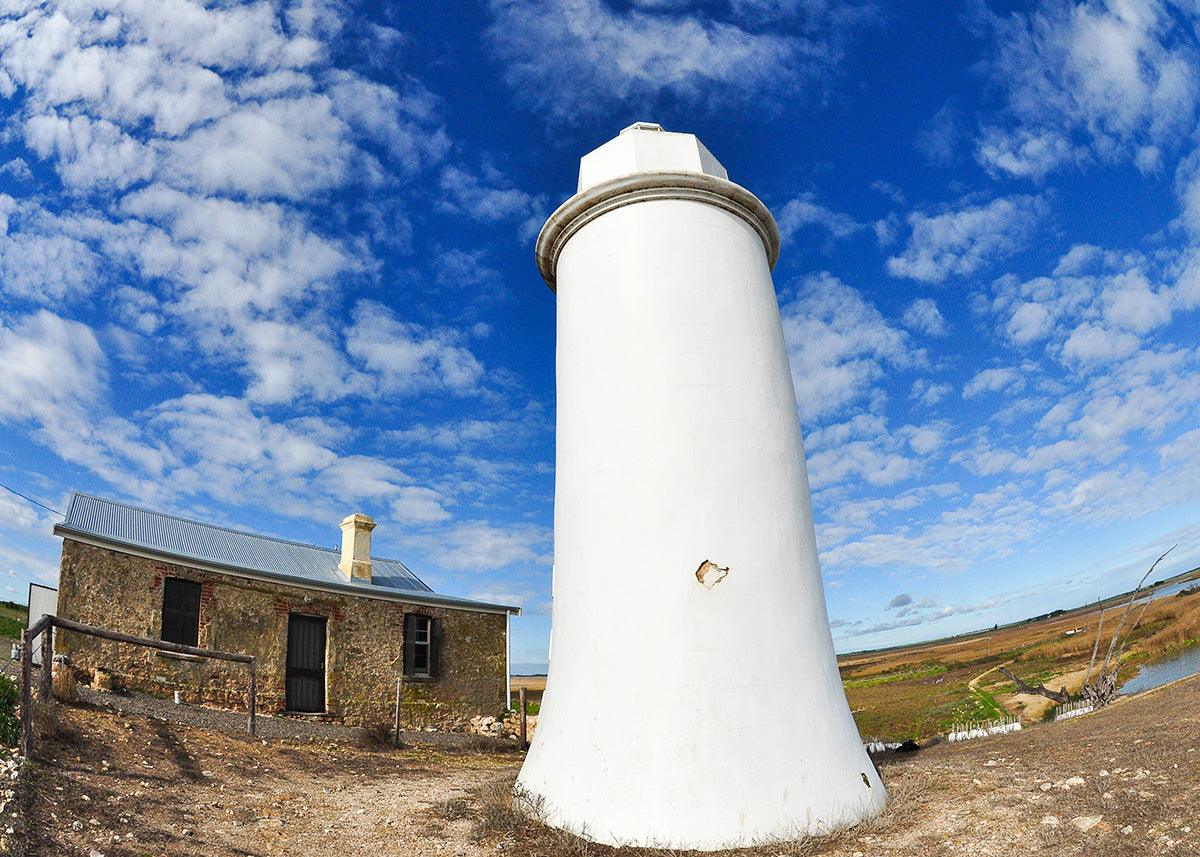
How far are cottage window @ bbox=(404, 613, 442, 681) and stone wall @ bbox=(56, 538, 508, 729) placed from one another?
145 mm

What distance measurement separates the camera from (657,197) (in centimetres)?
568

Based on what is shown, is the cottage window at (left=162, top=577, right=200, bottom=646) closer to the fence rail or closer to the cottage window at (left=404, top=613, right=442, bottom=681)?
the fence rail

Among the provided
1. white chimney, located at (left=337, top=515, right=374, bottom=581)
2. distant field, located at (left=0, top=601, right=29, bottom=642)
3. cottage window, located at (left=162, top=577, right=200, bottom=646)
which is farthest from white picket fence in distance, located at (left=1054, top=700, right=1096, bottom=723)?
distant field, located at (left=0, top=601, right=29, bottom=642)

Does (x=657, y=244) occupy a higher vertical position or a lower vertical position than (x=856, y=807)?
higher

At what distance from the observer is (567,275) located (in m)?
6.14

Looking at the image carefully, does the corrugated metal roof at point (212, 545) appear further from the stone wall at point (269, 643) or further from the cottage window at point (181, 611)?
the cottage window at point (181, 611)

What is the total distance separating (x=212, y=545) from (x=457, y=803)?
36.1ft

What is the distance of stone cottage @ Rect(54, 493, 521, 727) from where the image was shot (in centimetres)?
1118

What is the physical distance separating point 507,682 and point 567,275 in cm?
1223

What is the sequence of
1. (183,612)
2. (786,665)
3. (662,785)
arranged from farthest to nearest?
1. (183,612)
2. (786,665)
3. (662,785)

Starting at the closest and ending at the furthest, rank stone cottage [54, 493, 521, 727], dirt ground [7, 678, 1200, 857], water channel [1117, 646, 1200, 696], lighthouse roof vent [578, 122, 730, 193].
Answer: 1. dirt ground [7, 678, 1200, 857]
2. lighthouse roof vent [578, 122, 730, 193]
3. stone cottage [54, 493, 521, 727]
4. water channel [1117, 646, 1200, 696]

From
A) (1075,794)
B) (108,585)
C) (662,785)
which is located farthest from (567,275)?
(108,585)

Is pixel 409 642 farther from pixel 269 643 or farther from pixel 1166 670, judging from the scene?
pixel 1166 670

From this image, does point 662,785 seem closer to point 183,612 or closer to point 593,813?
point 593,813
